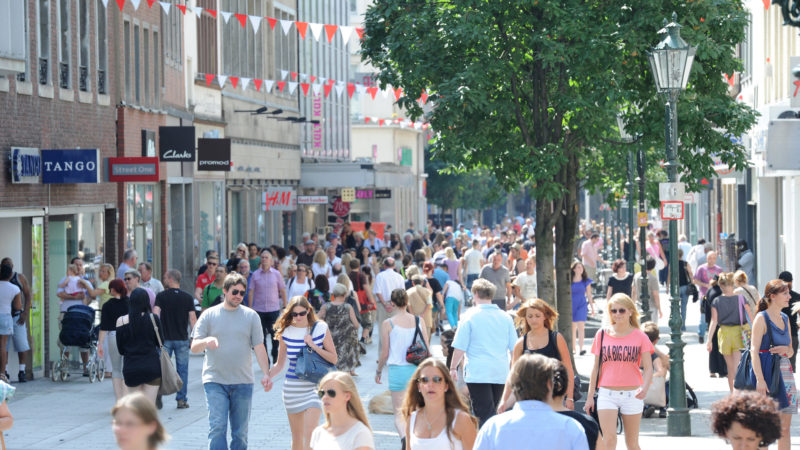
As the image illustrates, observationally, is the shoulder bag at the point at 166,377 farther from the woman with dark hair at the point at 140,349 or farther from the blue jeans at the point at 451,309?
the blue jeans at the point at 451,309

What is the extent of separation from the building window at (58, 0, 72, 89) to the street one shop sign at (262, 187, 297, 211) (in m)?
17.0

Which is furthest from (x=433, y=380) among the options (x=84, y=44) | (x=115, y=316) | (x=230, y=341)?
(x=84, y=44)

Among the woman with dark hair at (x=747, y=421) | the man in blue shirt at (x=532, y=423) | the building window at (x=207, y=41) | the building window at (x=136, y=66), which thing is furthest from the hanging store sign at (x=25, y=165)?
the woman with dark hair at (x=747, y=421)

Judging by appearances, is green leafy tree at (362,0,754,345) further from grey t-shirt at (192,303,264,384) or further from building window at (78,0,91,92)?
building window at (78,0,91,92)

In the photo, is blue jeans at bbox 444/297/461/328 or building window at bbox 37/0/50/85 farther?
blue jeans at bbox 444/297/461/328

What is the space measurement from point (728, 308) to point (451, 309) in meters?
8.97

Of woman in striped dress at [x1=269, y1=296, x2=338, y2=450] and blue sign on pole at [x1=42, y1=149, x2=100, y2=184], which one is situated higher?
blue sign on pole at [x1=42, y1=149, x2=100, y2=184]

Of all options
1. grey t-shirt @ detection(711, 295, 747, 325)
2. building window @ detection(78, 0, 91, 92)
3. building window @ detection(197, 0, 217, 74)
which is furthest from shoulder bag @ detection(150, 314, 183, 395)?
building window @ detection(197, 0, 217, 74)

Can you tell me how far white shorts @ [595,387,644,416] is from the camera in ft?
40.0

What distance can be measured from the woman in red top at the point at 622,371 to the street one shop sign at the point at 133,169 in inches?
576

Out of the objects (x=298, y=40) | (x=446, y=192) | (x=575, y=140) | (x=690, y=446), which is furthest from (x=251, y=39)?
(x=446, y=192)

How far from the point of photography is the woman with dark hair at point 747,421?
6527 mm

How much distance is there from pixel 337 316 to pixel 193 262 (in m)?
20.8

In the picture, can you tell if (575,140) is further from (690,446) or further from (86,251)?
(86,251)
